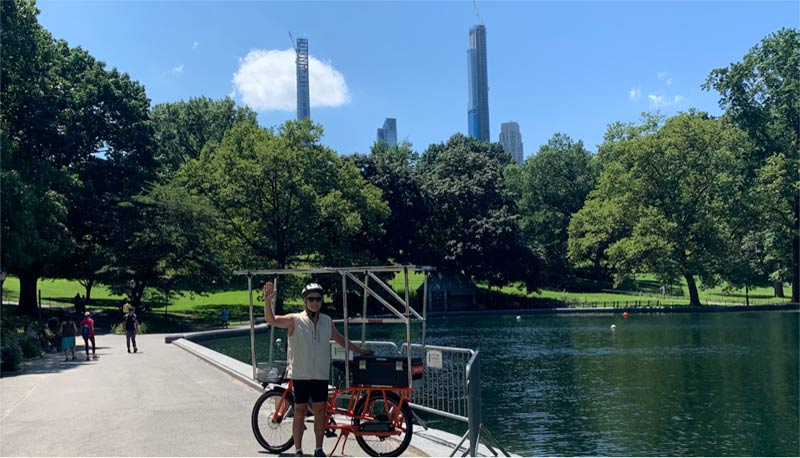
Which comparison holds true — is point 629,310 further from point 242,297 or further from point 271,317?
point 271,317

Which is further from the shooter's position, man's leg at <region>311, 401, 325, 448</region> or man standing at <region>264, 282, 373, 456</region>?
man's leg at <region>311, 401, 325, 448</region>

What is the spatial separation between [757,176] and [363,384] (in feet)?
226

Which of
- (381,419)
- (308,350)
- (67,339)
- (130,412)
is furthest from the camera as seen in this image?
(67,339)

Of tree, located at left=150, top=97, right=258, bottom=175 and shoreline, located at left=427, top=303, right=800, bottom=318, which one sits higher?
tree, located at left=150, top=97, right=258, bottom=175

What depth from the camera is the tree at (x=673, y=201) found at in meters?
63.7

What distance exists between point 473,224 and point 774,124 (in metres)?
31.2

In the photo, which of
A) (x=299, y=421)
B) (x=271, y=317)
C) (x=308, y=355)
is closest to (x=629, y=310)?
(x=299, y=421)

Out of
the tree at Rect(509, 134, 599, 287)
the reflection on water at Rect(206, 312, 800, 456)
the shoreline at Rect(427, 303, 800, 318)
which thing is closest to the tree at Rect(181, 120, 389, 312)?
the shoreline at Rect(427, 303, 800, 318)

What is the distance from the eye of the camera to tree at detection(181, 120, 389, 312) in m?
55.5

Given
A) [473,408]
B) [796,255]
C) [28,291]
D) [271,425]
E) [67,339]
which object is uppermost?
[796,255]

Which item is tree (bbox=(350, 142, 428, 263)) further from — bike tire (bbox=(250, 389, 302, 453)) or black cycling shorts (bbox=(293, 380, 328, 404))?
black cycling shorts (bbox=(293, 380, 328, 404))

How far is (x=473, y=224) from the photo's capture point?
69.5 m

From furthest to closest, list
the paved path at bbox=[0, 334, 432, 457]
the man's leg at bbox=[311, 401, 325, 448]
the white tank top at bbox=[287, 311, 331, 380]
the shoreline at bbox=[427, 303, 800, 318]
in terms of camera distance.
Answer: the shoreline at bbox=[427, 303, 800, 318]
the paved path at bbox=[0, 334, 432, 457]
the man's leg at bbox=[311, 401, 325, 448]
the white tank top at bbox=[287, 311, 331, 380]

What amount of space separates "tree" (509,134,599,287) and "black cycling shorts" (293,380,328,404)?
77.6 meters
